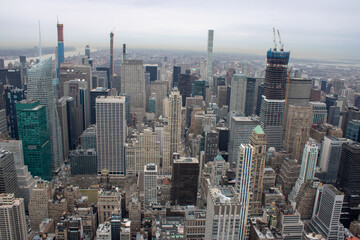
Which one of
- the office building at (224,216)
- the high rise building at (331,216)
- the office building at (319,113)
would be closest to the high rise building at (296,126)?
the office building at (319,113)

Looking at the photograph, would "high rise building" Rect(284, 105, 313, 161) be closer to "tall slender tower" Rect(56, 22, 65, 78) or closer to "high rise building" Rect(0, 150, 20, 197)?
"tall slender tower" Rect(56, 22, 65, 78)

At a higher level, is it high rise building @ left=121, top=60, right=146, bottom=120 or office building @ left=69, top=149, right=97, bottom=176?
high rise building @ left=121, top=60, right=146, bottom=120

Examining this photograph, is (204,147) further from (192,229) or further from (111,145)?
(192,229)

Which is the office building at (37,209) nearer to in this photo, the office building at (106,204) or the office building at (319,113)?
the office building at (106,204)

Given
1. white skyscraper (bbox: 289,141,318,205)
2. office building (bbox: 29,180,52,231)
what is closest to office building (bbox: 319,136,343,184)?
white skyscraper (bbox: 289,141,318,205)

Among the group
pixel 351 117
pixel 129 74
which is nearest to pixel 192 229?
pixel 351 117

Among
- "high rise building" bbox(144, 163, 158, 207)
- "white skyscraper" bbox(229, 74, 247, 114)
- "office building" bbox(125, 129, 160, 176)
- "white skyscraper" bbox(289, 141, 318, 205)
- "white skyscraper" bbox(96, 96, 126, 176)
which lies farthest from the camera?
"white skyscraper" bbox(229, 74, 247, 114)
